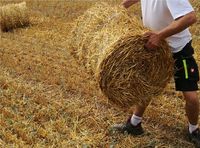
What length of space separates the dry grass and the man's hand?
1.07m

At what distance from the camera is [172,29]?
14.1 feet

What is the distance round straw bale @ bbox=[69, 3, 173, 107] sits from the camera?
446 cm

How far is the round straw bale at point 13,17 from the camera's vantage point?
1197 cm

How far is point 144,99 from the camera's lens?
15.4 ft

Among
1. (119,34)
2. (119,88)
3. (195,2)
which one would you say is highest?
(119,34)

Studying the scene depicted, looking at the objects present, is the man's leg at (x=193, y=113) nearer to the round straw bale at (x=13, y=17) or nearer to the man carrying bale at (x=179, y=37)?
the man carrying bale at (x=179, y=37)

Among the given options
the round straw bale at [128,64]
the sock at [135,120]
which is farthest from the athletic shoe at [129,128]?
the round straw bale at [128,64]

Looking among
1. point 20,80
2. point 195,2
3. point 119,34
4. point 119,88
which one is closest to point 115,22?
point 119,34

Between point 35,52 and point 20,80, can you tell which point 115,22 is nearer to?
point 20,80

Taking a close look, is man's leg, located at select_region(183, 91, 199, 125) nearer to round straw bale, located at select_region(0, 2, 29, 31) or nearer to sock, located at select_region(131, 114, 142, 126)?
sock, located at select_region(131, 114, 142, 126)

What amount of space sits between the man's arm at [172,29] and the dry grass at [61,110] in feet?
3.67

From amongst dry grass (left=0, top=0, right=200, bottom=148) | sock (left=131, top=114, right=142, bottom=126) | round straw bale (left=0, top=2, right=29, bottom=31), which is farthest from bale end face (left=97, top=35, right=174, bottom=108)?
round straw bale (left=0, top=2, right=29, bottom=31)

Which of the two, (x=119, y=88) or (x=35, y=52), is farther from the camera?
(x=35, y=52)

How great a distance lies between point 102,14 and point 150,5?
851mm
